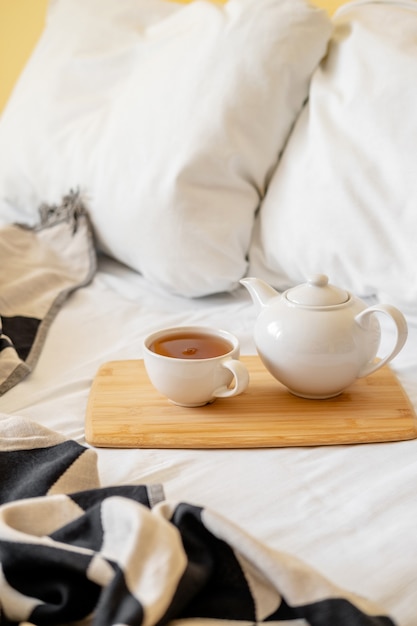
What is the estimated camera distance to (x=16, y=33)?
1909mm

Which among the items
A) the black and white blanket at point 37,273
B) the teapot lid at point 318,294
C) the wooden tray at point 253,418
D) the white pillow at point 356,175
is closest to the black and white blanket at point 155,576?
the wooden tray at point 253,418

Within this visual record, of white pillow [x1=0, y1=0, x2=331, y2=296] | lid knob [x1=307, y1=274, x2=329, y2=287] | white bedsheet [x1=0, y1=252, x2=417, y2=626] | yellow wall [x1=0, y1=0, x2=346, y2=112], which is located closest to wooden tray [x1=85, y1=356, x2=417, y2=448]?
white bedsheet [x1=0, y1=252, x2=417, y2=626]

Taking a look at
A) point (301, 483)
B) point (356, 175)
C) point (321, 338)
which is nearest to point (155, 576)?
point (301, 483)

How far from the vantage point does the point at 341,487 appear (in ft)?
2.11

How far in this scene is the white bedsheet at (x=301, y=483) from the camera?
54 cm

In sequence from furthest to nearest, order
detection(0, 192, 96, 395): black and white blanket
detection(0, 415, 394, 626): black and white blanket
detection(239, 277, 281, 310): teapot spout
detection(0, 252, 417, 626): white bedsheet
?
detection(0, 192, 96, 395): black and white blanket, detection(239, 277, 281, 310): teapot spout, detection(0, 252, 417, 626): white bedsheet, detection(0, 415, 394, 626): black and white blanket

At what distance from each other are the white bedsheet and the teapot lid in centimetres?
14

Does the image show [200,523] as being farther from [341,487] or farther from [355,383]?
[355,383]

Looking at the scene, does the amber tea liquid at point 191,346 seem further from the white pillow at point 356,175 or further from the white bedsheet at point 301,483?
the white pillow at point 356,175

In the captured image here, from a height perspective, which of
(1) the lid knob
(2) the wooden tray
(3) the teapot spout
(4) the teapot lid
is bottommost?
(2) the wooden tray

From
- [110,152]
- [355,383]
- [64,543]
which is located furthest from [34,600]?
[110,152]

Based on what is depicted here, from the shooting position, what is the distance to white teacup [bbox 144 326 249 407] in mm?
728

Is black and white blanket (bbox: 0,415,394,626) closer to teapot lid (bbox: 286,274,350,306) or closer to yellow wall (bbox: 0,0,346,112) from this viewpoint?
teapot lid (bbox: 286,274,350,306)

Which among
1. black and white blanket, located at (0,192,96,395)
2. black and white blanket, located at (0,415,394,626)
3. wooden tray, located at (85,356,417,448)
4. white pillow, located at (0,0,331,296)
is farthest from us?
white pillow, located at (0,0,331,296)
